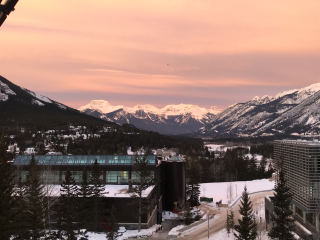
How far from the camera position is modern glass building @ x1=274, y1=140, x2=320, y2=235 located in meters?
46.4

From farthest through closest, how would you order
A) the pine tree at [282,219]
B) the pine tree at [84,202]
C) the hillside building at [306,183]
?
the pine tree at [84,202] → the hillside building at [306,183] → the pine tree at [282,219]

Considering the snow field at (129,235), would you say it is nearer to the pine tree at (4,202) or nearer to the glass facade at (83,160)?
the glass facade at (83,160)

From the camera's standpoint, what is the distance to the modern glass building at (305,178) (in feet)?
152

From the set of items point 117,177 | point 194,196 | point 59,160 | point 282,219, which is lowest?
point 194,196

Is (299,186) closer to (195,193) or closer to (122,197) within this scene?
(122,197)

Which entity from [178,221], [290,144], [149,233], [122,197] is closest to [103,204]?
[122,197]

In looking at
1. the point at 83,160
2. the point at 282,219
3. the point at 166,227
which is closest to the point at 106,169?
the point at 83,160

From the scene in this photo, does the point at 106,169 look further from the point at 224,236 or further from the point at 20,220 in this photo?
the point at 20,220

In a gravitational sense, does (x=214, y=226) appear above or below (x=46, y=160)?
below

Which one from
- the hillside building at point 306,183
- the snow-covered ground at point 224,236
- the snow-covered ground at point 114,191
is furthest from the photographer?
the snow-covered ground at point 114,191

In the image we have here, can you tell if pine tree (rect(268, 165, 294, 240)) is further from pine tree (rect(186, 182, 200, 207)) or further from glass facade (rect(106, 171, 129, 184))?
pine tree (rect(186, 182, 200, 207))

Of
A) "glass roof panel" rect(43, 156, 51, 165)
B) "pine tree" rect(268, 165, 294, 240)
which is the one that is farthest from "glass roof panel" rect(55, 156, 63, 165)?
"pine tree" rect(268, 165, 294, 240)

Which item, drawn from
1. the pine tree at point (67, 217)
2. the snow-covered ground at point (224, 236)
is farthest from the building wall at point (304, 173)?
the pine tree at point (67, 217)

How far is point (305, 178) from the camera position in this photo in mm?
47375
